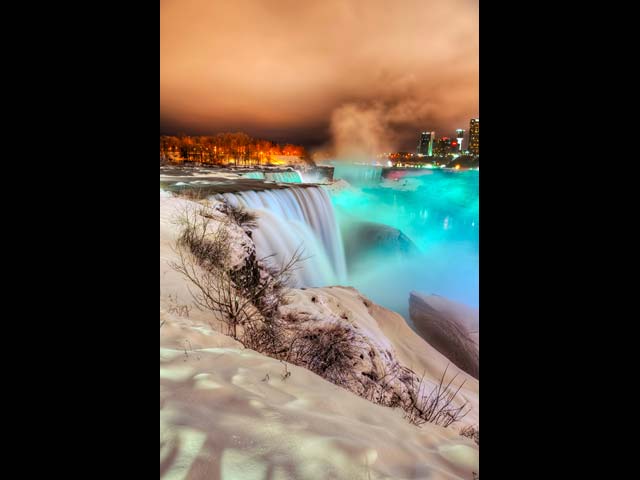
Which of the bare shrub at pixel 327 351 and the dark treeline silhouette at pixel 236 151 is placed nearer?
the bare shrub at pixel 327 351

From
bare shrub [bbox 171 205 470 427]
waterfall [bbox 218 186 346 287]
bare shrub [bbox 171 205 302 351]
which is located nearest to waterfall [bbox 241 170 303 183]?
waterfall [bbox 218 186 346 287]

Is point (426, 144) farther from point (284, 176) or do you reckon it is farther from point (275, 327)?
point (275, 327)

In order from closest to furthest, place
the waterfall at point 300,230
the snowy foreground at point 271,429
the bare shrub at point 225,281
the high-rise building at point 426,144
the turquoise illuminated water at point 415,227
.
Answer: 1. the snowy foreground at point 271,429
2. the bare shrub at point 225,281
3. the waterfall at point 300,230
4. the high-rise building at point 426,144
5. the turquoise illuminated water at point 415,227

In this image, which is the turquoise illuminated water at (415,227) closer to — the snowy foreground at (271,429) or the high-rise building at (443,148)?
the high-rise building at (443,148)

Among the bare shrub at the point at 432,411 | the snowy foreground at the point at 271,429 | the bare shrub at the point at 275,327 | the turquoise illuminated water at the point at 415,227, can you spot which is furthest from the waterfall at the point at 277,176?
the snowy foreground at the point at 271,429

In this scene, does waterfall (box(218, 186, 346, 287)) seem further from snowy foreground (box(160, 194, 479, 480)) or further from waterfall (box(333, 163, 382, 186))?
waterfall (box(333, 163, 382, 186))
